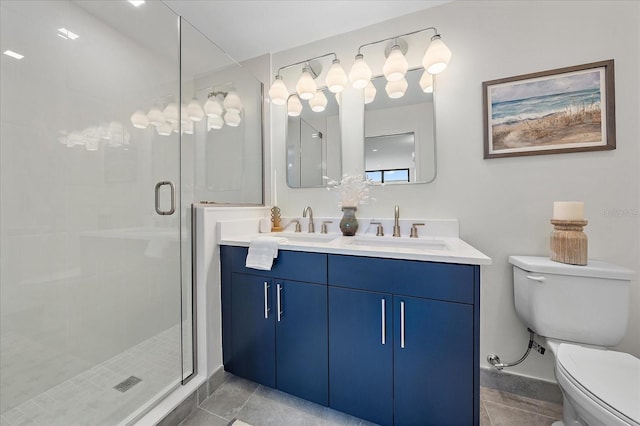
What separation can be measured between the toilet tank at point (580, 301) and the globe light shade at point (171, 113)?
211 centimetres

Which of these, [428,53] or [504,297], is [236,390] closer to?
[504,297]

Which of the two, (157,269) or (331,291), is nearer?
(331,291)

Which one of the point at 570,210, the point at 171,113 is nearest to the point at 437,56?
the point at 570,210

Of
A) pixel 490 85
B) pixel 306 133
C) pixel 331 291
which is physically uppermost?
pixel 490 85

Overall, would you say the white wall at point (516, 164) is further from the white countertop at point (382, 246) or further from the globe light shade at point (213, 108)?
Answer: the globe light shade at point (213, 108)

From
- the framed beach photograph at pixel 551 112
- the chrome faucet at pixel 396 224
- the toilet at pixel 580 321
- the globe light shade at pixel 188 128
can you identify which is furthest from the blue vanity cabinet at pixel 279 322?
the framed beach photograph at pixel 551 112

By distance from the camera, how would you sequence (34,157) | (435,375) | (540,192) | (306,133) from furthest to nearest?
(306,133) < (540,192) < (34,157) < (435,375)

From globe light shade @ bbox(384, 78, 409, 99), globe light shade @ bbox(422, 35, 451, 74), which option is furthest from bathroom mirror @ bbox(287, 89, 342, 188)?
globe light shade @ bbox(422, 35, 451, 74)

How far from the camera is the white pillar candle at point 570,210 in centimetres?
121

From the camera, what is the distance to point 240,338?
1.42m

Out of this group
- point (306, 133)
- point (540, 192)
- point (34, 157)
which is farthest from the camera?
point (306, 133)

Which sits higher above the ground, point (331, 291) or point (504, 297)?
point (331, 291)

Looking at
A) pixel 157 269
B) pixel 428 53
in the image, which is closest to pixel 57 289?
pixel 157 269

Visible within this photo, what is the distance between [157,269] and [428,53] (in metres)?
2.05
